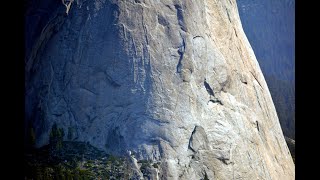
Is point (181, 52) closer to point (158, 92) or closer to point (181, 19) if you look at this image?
point (181, 19)

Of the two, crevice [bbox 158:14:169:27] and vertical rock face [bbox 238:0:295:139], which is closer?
vertical rock face [bbox 238:0:295:139]

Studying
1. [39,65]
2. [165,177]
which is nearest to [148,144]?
[165,177]

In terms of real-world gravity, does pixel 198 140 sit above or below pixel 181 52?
below

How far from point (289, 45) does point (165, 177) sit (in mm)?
2208

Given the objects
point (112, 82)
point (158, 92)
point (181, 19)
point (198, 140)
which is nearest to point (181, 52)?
point (181, 19)

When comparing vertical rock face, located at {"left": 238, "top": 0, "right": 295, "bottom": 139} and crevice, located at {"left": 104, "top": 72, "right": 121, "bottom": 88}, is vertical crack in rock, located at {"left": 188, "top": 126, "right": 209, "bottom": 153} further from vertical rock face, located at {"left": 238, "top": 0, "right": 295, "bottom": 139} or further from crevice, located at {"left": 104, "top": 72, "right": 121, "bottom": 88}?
crevice, located at {"left": 104, "top": 72, "right": 121, "bottom": 88}

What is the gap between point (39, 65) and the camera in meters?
6.62

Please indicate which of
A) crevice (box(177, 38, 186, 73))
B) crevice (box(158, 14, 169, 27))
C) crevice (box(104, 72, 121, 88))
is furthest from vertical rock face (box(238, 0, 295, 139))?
crevice (box(104, 72, 121, 88))

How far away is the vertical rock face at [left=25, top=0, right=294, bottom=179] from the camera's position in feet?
20.7

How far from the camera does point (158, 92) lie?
21.0 feet

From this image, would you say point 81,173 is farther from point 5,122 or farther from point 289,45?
point 289,45

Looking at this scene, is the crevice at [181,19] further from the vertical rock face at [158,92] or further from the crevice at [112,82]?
the crevice at [112,82]

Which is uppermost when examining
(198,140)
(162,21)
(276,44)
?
(162,21)

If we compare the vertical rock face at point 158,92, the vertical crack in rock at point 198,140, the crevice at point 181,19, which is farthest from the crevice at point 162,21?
the vertical crack in rock at point 198,140
